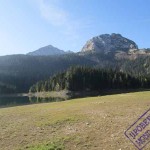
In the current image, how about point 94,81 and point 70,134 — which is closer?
point 70,134

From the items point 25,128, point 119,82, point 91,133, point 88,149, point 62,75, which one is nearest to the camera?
point 88,149

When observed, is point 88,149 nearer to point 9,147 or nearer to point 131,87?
point 9,147

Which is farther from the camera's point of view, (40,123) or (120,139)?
Result: (40,123)

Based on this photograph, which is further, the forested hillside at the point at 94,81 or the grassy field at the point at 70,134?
the forested hillside at the point at 94,81

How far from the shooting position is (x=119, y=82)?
181m

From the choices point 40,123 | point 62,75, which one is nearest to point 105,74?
point 62,75

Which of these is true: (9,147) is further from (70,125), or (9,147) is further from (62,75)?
(62,75)

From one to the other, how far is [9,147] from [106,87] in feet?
535

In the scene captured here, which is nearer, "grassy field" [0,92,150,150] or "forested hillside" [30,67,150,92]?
"grassy field" [0,92,150,150]

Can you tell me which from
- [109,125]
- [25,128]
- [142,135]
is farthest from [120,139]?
[25,128]

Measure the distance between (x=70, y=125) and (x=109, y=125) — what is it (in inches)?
151

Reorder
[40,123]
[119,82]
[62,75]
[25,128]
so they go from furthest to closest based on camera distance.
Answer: [62,75] < [119,82] < [40,123] < [25,128]

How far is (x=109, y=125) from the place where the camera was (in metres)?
24.5

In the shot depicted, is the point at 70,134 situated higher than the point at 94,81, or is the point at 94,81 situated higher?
the point at 70,134
